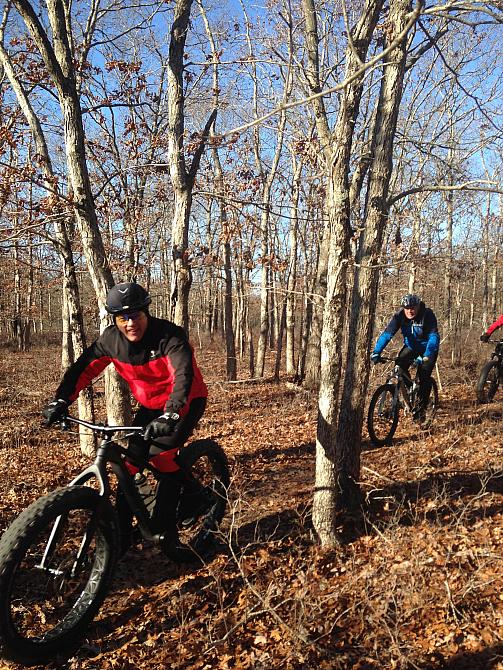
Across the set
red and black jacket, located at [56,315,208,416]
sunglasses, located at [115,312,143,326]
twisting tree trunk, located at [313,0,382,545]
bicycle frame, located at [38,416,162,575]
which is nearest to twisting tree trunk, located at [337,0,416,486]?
twisting tree trunk, located at [313,0,382,545]

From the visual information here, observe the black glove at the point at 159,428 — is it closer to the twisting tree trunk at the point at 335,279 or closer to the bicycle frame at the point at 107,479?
the bicycle frame at the point at 107,479

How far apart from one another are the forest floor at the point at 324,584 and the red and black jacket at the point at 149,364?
118 cm

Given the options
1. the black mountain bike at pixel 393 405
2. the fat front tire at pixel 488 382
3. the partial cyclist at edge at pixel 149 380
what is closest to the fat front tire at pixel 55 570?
the partial cyclist at edge at pixel 149 380

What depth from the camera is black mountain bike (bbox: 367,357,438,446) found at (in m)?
7.00

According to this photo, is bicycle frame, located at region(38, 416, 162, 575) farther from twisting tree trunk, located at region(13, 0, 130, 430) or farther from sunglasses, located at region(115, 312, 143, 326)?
twisting tree trunk, located at region(13, 0, 130, 430)

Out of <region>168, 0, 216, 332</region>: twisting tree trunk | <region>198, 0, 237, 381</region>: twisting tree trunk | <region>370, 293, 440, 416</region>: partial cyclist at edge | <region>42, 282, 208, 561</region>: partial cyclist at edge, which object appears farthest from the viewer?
<region>198, 0, 237, 381</region>: twisting tree trunk

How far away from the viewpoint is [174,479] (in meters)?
3.74

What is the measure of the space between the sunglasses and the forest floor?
179 cm

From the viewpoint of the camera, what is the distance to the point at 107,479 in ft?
10.2

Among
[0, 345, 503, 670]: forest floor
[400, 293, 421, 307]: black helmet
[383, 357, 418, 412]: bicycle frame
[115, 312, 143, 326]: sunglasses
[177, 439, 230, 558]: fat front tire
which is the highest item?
[400, 293, 421, 307]: black helmet

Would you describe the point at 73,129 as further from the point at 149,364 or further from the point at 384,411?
the point at 384,411

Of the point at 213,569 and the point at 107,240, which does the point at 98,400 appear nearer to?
the point at 107,240

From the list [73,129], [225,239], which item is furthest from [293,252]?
[73,129]

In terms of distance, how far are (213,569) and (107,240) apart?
10.0 metres
